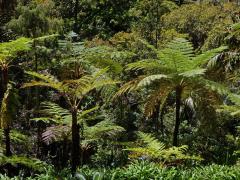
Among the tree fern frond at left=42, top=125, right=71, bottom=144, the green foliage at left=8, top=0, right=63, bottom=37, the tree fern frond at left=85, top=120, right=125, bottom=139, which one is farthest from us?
the green foliage at left=8, top=0, right=63, bottom=37

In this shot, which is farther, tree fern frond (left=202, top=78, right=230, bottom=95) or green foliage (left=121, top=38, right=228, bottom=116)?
green foliage (left=121, top=38, right=228, bottom=116)

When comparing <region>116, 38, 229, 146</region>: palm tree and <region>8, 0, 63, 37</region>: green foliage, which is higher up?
<region>8, 0, 63, 37</region>: green foliage

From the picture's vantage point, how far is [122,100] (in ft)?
40.1

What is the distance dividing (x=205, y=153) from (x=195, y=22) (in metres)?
8.09

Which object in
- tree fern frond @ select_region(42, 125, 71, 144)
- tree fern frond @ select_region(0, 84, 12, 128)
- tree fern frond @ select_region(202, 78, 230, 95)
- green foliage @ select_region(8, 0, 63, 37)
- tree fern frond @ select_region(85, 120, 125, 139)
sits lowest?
tree fern frond @ select_region(85, 120, 125, 139)

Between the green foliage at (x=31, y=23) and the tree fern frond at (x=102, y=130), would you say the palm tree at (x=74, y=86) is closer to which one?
the tree fern frond at (x=102, y=130)

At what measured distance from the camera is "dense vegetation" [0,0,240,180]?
6.61 metres

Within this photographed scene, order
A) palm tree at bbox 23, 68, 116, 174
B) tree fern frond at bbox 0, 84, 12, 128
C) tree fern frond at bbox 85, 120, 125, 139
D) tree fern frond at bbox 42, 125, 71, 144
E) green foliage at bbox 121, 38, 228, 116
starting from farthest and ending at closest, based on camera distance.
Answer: tree fern frond at bbox 85, 120, 125, 139, tree fern frond at bbox 42, 125, 71, 144, green foliage at bbox 121, 38, 228, 116, tree fern frond at bbox 0, 84, 12, 128, palm tree at bbox 23, 68, 116, 174

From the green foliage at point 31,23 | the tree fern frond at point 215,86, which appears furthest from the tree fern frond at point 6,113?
the green foliage at point 31,23

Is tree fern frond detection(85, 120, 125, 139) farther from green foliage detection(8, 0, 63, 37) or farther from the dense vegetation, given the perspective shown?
green foliage detection(8, 0, 63, 37)

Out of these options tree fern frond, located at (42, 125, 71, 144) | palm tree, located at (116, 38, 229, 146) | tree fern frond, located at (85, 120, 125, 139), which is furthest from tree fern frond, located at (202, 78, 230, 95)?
tree fern frond, located at (42, 125, 71, 144)

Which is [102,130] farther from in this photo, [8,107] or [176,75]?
[8,107]

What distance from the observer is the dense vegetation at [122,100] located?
21.7 ft

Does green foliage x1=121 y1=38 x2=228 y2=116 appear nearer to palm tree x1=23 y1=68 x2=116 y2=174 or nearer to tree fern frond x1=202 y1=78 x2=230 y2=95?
tree fern frond x1=202 y1=78 x2=230 y2=95
